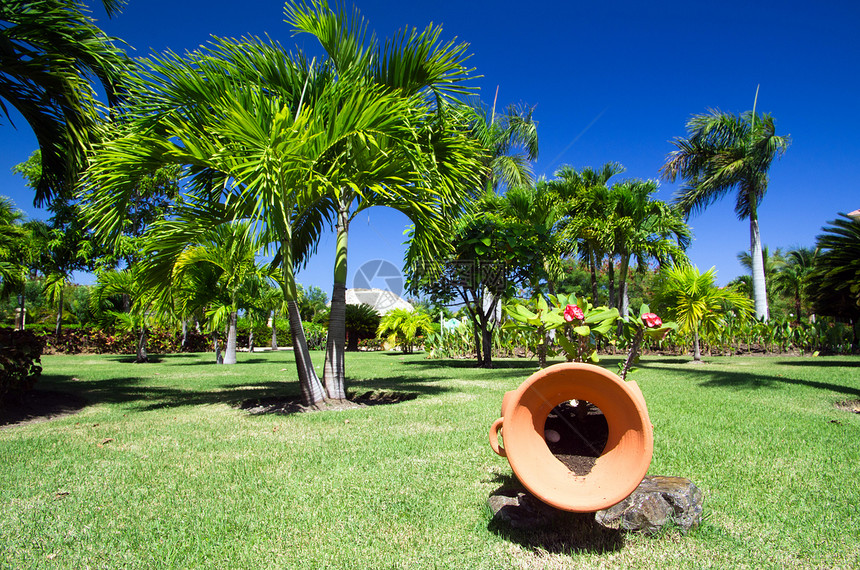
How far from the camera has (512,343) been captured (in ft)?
57.0

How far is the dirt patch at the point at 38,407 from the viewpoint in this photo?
18.6 ft

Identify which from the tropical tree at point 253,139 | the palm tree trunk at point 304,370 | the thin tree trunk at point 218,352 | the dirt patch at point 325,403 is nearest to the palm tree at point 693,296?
the dirt patch at point 325,403

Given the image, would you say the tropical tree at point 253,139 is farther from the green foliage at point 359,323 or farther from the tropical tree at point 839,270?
the green foliage at point 359,323

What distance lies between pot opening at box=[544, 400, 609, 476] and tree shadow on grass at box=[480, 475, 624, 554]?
1.01 feet

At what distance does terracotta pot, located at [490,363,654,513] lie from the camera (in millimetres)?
2164

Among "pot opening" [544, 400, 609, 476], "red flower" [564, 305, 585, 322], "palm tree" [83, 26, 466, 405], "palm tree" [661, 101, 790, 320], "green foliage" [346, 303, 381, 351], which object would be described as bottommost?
"pot opening" [544, 400, 609, 476]

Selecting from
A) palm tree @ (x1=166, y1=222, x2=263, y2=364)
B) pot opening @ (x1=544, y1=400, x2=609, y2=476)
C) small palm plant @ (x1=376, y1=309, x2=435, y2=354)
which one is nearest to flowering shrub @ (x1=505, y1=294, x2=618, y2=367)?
pot opening @ (x1=544, y1=400, x2=609, y2=476)

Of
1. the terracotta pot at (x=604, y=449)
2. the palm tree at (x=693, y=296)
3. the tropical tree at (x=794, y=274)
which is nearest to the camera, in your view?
the terracotta pot at (x=604, y=449)

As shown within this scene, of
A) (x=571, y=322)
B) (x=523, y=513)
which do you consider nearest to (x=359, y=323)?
(x=571, y=322)

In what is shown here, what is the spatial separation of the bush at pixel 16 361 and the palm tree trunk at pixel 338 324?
3.75 metres

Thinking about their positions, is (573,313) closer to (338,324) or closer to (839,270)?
(338,324)

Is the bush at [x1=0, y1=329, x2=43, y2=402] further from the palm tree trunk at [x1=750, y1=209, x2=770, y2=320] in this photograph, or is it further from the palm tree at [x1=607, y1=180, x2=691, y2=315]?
the palm tree trunk at [x1=750, y1=209, x2=770, y2=320]

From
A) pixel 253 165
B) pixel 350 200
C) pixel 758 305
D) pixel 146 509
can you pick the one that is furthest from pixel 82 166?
pixel 758 305

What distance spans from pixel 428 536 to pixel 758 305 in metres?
17.1
